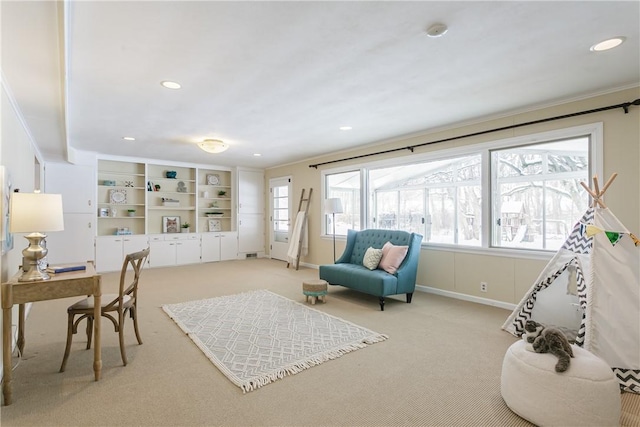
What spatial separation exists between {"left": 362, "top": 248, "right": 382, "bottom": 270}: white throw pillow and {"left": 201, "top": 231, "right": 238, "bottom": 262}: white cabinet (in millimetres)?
4648

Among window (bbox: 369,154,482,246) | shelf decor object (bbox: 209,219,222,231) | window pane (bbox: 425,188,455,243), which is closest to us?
window (bbox: 369,154,482,246)

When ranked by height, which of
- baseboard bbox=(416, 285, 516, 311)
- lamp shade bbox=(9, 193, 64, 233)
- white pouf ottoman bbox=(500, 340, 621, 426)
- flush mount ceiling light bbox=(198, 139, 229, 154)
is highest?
flush mount ceiling light bbox=(198, 139, 229, 154)

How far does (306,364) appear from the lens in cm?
265

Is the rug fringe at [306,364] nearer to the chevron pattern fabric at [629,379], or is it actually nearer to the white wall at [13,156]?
the chevron pattern fabric at [629,379]

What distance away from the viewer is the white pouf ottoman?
→ 180 centimetres

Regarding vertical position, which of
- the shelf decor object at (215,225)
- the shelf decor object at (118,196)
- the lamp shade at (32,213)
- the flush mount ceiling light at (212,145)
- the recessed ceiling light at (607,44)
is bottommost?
the shelf decor object at (215,225)

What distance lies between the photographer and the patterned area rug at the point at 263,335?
103 inches

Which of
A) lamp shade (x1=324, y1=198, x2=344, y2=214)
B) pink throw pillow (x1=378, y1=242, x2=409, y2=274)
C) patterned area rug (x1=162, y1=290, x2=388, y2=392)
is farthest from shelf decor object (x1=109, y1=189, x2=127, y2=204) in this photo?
pink throw pillow (x1=378, y1=242, x2=409, y2=274)

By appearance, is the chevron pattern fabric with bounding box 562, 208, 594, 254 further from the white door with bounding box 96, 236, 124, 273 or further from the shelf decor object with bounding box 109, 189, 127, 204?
the shelf decor object with bounding box 109, 189, 127, 204

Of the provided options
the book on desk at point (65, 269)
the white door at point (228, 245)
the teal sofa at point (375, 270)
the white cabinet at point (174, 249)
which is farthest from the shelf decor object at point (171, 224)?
the book on desk at point (65, 269)

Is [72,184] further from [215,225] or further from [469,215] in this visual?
[469,215]

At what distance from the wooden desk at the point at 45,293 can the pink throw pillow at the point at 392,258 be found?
3.24 m

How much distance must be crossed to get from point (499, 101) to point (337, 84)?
1.91 metres

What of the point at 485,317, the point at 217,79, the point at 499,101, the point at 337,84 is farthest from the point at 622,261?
the point at 217,79
